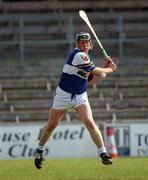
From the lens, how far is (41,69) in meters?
25.6

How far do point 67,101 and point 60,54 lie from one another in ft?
52.6

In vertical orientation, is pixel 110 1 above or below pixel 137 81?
above

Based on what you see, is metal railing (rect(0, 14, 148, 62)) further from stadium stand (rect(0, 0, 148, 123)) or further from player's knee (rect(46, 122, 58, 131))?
player's knee (rect(46, 122, 58, 131))

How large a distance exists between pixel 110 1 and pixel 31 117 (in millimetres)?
7843

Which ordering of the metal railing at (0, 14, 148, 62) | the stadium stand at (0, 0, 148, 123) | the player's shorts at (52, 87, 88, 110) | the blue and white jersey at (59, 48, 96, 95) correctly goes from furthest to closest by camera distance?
1. the metal railing at (0, 14, 148, 62)
2. the stadium stand at (0, 0, 148, 123)
3. the player's shorts at (52, 87, 88, 110)
4. the blue and white jersey at (59, 48, 96, 95)

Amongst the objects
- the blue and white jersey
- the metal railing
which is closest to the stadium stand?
the metal railing

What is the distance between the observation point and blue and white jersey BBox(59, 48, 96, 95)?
1127 cm

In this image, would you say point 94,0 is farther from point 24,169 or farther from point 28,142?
point 24,169

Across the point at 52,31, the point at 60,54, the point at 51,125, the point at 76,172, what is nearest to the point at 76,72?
the point at 51,125

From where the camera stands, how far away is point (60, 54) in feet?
89.8

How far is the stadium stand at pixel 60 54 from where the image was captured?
2339cm

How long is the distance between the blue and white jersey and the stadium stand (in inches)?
408

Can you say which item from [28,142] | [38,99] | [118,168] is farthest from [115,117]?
[118,168]

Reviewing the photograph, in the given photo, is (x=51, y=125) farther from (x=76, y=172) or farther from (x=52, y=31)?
(x=52, y=31)
